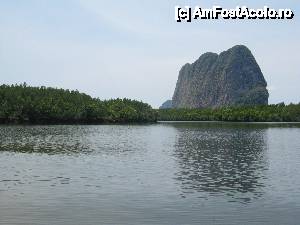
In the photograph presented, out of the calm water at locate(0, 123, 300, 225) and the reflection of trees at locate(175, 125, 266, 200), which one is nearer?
the calm water at locate(0, 123, 300, 225)

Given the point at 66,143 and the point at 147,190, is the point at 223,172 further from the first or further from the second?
the point at 66,143

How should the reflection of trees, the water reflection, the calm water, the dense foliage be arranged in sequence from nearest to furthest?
the calm water
the reflection of trees
the water reflection
the dense foliage

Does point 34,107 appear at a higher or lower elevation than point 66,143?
higher

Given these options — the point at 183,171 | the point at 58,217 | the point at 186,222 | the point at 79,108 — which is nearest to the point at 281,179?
the point at 183,171

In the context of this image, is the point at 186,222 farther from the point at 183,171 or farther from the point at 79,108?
the point at 79,108

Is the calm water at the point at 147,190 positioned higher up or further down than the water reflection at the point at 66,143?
further down

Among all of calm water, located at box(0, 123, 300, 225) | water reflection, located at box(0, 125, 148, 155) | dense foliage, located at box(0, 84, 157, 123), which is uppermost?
dense foliage, located at box(0, 84, 157, 123)

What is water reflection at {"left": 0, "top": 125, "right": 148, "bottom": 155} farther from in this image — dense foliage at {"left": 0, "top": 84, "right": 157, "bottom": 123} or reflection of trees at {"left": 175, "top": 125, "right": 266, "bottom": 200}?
dense foliage at {"left": 0, "top": 84, "right": 157, "bottom": 123}

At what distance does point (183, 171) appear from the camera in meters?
43.7

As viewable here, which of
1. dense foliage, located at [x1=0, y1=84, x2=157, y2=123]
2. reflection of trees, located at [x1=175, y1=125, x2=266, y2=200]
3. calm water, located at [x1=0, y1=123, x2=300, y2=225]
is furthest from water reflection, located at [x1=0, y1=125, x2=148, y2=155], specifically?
dense foliage, located at [x1=0, y1=84, x2=157, y2=123]

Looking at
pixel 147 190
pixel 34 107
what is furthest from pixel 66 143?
pixel 34 107

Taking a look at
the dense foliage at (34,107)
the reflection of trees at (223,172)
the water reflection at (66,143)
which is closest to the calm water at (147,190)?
the reflection of trees at (223,172)

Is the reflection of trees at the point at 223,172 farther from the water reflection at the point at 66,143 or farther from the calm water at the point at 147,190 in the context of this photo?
the water reflection at the point at 66,143

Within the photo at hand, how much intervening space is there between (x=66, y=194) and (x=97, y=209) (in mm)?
5025
